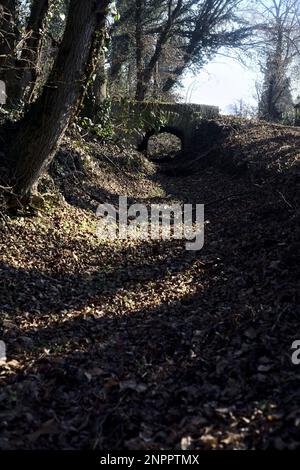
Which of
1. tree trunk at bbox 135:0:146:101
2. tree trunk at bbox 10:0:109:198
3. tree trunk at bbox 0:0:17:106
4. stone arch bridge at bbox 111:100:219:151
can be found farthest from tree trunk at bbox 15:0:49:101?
tree trunk at bbox 135:0:146:101

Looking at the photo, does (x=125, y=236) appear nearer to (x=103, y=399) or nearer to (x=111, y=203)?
(x=111, y=203)

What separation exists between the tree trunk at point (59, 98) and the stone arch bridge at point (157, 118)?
20.8 feet

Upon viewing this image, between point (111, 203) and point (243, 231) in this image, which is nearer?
point (243, 231)

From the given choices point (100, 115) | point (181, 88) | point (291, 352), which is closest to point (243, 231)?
point (291, 352)

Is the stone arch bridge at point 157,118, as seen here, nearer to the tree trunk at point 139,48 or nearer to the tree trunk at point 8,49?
the tree trunk at point 139,48

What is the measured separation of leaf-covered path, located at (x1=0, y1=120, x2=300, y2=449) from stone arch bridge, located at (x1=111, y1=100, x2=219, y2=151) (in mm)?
6966

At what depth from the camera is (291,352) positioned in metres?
4.34

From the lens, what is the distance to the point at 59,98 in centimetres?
793

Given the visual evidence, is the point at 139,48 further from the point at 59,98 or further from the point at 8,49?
the point at 59,98

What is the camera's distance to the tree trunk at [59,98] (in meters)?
7.89

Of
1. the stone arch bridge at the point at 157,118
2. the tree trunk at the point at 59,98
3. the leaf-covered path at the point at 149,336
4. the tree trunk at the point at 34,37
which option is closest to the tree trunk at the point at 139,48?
the stone arch bridge at the point at 157,118

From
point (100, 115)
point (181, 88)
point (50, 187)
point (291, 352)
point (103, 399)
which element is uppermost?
point (181, 88)

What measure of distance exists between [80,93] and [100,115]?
5661 millimetres

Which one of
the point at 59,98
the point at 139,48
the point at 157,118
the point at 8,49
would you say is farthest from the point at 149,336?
the point at 139,48
